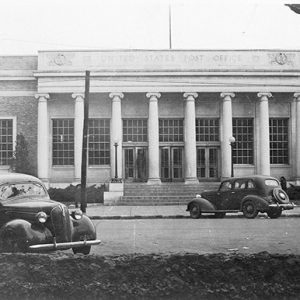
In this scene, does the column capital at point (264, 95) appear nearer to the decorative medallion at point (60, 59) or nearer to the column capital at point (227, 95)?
the column capital at point (227, 95)

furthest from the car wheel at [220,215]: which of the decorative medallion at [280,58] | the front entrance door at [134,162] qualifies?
the decorative medallion at [280,58]

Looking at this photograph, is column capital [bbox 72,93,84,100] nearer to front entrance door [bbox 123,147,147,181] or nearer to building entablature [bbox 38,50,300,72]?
building entablature [bbox 38,50,300,72]

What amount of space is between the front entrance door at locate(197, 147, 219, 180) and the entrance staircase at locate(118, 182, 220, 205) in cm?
258

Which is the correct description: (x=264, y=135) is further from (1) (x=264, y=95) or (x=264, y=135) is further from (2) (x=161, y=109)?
(2) (x=161, y=109)

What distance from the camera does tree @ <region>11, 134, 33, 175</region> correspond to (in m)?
33.1

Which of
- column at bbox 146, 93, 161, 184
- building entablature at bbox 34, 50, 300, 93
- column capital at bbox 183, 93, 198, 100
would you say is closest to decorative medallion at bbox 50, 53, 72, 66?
building entablature at bbox 34, 50, 300, 93

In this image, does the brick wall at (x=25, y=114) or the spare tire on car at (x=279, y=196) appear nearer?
the spare tire on car at (x=279, y=196)

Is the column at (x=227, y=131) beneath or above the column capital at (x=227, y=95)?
beneath

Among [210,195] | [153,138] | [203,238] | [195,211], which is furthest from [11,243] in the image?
[153,138]

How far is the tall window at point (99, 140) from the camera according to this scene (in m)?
34.5

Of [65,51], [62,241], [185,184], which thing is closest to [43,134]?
[65,51]

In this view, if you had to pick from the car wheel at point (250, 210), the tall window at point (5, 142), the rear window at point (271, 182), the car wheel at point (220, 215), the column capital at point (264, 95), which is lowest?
the car wheel at point (220, 215)

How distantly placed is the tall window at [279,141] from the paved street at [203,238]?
1799cm

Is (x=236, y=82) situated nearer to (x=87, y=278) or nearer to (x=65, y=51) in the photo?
(x=65, y=51)
